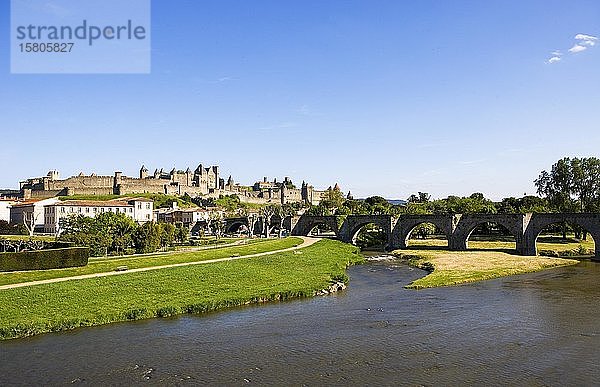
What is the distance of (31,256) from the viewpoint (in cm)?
3369

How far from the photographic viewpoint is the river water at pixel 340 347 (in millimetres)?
18094

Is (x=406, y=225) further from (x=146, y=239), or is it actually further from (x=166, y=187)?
(x=166, y=187)

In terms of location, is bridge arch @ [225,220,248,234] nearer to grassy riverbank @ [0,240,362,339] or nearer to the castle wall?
the castle wall

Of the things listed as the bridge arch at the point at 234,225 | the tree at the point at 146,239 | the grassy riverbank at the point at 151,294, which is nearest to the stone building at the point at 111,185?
the bridge arch at the point at 234,225

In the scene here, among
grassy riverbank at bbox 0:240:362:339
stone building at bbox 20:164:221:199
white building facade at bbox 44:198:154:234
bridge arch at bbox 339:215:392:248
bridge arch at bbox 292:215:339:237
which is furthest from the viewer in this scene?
stone building at bbox 20:164:221:199

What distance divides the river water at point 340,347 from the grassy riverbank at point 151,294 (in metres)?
1.20

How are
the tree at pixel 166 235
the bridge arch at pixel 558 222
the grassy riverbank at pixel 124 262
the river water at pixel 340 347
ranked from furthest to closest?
the bridge arch at pixel 558 222 < the tree at pixel 166 235 < the grassy riverbank at pixel 124 262 < the river water at pixel 340 347

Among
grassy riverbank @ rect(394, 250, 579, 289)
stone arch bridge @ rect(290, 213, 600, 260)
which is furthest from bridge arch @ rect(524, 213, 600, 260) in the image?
grassy riverbank @ rect(394, 250, 579, 289)

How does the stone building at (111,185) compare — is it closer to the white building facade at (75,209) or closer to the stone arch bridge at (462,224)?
the white building facade at (75,209)

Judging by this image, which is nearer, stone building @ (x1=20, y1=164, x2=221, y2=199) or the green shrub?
the green shrub

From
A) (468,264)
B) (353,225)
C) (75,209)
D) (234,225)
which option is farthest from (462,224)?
(75,209)

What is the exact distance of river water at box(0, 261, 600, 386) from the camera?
18.1 m

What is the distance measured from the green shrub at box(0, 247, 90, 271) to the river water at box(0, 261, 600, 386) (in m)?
11.7

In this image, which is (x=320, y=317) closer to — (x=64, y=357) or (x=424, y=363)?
(x=424, y=363)
